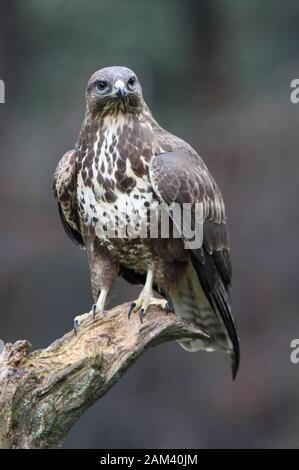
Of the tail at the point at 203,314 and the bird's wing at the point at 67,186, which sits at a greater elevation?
the bird's wing at the point at 67,186

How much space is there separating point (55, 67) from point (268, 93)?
2.09 m

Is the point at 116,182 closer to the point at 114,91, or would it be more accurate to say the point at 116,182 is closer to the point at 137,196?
the point at 137,196

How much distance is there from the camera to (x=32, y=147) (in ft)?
41.5

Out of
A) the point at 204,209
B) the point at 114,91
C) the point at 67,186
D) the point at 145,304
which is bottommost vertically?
the point at 145,304

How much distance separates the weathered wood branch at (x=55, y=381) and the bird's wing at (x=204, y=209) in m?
0.64

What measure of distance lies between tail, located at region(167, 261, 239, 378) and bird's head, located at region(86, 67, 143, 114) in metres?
0.99

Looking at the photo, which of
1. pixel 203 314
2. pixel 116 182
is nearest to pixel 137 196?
pixel 116 182

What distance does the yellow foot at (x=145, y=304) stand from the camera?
688 cm

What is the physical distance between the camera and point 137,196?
22.7 feet

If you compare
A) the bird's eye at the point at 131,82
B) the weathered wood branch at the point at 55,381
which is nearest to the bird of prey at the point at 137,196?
the bird's eye at the point at 131,82

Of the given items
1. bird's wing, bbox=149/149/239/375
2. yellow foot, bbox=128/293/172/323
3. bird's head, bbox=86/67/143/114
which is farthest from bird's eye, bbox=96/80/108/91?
yellow foot, bbox=128/293/172/323

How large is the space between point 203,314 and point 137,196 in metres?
0.94

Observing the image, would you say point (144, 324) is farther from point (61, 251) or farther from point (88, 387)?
point (61, 251)

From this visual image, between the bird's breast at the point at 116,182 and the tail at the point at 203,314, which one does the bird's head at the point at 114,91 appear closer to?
the bird's breast at the point at 116,182
